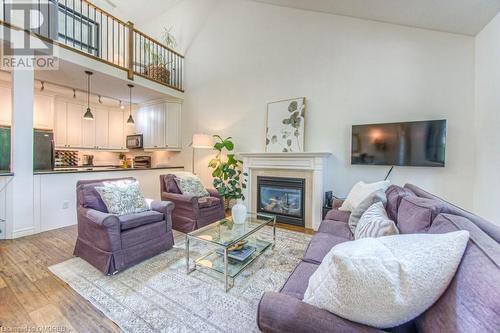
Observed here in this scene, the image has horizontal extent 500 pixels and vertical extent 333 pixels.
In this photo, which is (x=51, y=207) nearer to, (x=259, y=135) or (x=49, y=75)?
(x=49, y=75)

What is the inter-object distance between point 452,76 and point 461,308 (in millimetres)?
3242

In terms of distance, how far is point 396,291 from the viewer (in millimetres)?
725

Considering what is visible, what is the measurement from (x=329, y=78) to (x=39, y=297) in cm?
427

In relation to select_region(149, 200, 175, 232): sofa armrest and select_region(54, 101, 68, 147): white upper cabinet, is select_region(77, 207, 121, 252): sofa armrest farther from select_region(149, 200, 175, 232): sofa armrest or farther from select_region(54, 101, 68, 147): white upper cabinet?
select_region(54, 101, 68, 147): white upper cabinet

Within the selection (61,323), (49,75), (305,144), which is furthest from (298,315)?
(49,75)

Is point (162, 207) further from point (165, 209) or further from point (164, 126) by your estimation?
point (164, 126)

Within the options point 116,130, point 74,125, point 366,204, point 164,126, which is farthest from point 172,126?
point 366,204

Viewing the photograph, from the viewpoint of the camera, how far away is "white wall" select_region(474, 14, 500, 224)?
7.34 ft

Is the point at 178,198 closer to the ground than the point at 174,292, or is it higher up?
higher up

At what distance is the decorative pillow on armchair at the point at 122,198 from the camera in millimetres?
2410

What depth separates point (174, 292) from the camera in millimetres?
1828

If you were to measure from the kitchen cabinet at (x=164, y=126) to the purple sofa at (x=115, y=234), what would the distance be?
2.83m

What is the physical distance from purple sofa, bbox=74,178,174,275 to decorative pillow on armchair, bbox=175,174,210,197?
2.64 ft

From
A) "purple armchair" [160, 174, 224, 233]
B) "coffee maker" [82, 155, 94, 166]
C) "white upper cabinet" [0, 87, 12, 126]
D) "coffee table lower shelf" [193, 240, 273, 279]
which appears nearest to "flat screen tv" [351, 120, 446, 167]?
"coffee table lower shelf" [193, 240, 273, 279]
